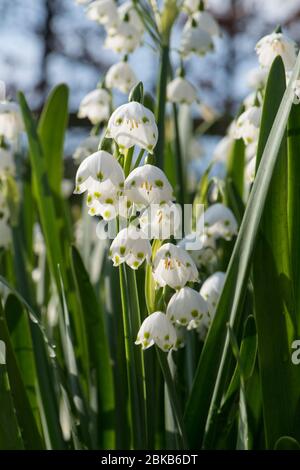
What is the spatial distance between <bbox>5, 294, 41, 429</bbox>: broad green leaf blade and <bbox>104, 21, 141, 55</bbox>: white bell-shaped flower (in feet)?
2.19

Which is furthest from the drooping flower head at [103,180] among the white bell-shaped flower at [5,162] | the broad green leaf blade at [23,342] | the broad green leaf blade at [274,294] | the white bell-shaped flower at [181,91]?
the white bell-shaped flower at [181,91]

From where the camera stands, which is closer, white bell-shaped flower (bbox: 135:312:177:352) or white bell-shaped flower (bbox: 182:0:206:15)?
white bell-shaped flower (bbox: 135:312:177:352)

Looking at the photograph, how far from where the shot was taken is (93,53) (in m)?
8.80

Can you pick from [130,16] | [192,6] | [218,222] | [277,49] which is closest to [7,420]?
[218,222]

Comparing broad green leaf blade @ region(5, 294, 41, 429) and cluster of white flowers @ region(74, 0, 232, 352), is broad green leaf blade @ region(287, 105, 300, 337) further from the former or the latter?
broad green leaf blade @ region(5, 294, 41, 429)

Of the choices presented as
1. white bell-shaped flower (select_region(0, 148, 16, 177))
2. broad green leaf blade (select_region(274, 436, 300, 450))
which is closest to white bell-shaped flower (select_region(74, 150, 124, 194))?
broad green leaf blade (select_region(274, 436, 300, 450))

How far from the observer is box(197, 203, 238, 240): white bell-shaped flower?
1358mm

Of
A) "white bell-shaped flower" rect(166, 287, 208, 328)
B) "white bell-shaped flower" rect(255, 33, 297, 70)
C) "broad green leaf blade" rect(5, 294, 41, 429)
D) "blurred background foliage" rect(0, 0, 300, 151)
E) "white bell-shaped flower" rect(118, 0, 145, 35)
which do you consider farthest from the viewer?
"blurred background foliage" rect(0, 0, 300, 151)

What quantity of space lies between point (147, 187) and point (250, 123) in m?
0.45

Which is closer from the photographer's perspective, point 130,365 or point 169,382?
point 169,382

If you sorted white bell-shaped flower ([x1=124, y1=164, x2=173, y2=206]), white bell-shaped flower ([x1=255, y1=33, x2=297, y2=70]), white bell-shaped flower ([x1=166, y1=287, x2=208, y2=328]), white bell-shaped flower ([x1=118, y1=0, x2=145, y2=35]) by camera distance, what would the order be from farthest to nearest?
1. white bell-shaped flower ([x1=118, y1=0, x2=145, y2=35])
2. white bell-shaped flower ([x1=255, y1=33, x2=297, y2=70])
3. white bell-shaped flower ([x1=166, y1=287, x2=208, y2=328])
4. white bell-shaped flower ([x1=124, y1=164, x2=173, y2=206])

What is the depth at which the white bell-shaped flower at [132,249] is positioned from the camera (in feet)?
3.15

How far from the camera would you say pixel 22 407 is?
1.19m

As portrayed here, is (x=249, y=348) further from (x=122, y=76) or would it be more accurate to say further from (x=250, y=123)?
(x=122, y=76)
